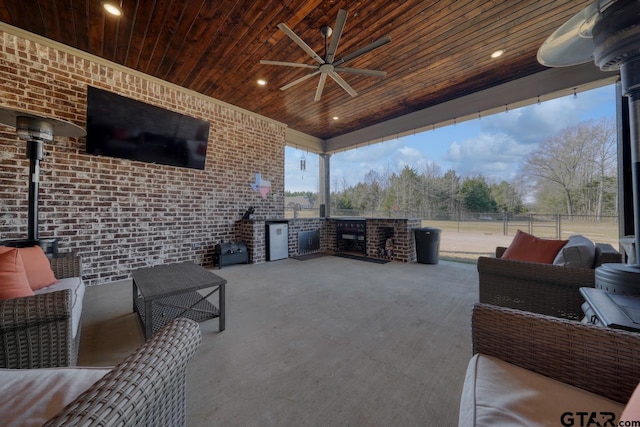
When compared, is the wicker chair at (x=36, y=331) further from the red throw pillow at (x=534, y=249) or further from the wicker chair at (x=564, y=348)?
the red throw pillow at (x=534, y=249)

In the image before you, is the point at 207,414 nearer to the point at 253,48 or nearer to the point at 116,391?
the point at 116,391

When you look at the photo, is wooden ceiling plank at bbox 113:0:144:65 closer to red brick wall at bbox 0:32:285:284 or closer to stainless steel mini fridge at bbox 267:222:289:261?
red brick wall at bbox 0:32:285:284

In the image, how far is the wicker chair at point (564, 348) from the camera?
2.59 feet

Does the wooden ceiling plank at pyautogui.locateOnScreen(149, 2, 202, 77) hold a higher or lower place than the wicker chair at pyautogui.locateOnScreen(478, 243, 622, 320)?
higher

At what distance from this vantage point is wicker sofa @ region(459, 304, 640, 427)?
72 cm

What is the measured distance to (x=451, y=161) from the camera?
628cm

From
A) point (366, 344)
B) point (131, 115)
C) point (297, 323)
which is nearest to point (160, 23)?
point (131, 115)

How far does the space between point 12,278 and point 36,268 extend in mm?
534

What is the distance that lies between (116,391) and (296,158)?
240 inches

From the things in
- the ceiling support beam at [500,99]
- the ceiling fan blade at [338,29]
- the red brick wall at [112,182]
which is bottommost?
the red brick wall at [112,182]

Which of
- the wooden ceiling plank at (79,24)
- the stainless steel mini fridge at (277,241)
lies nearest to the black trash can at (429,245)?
the stainless steel mini fridge at (277,241)

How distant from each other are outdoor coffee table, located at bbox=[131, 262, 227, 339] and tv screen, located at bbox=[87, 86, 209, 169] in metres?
2.14

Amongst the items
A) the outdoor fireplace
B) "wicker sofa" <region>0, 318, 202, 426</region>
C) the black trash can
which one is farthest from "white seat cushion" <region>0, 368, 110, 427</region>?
the outdoor fireplace

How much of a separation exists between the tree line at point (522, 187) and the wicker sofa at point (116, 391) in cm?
533
